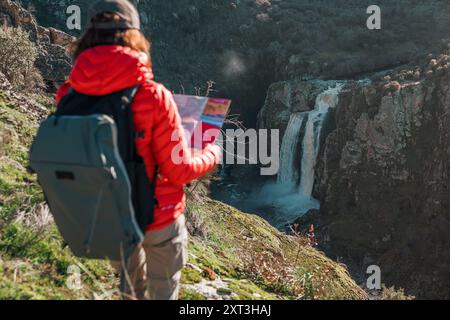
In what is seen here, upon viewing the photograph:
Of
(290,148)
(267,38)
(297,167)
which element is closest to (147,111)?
(290,148)

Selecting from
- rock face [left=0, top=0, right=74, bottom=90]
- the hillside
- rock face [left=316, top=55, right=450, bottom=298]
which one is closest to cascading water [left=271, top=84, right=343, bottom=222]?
rock face [left=316, top=55, right=450, bottom=298]

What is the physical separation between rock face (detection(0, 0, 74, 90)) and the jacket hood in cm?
1024

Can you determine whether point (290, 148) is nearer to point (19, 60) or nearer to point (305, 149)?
point (305, 149)

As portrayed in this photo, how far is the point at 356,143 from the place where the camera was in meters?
28.8

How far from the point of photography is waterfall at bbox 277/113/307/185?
34062 mm

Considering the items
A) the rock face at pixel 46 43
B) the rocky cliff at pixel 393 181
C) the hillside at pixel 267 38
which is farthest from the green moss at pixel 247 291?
the hillside at pixel 267 38

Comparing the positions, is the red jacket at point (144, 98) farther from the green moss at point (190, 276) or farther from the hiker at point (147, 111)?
the green moss at point (190, 276)

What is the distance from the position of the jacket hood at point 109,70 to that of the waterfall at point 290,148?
104ft

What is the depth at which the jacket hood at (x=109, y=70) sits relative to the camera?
254cm

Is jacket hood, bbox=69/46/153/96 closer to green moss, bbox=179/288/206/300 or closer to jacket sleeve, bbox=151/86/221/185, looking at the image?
jacket sleeve, bbox=151/86/221/185

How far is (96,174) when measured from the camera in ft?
8.07
